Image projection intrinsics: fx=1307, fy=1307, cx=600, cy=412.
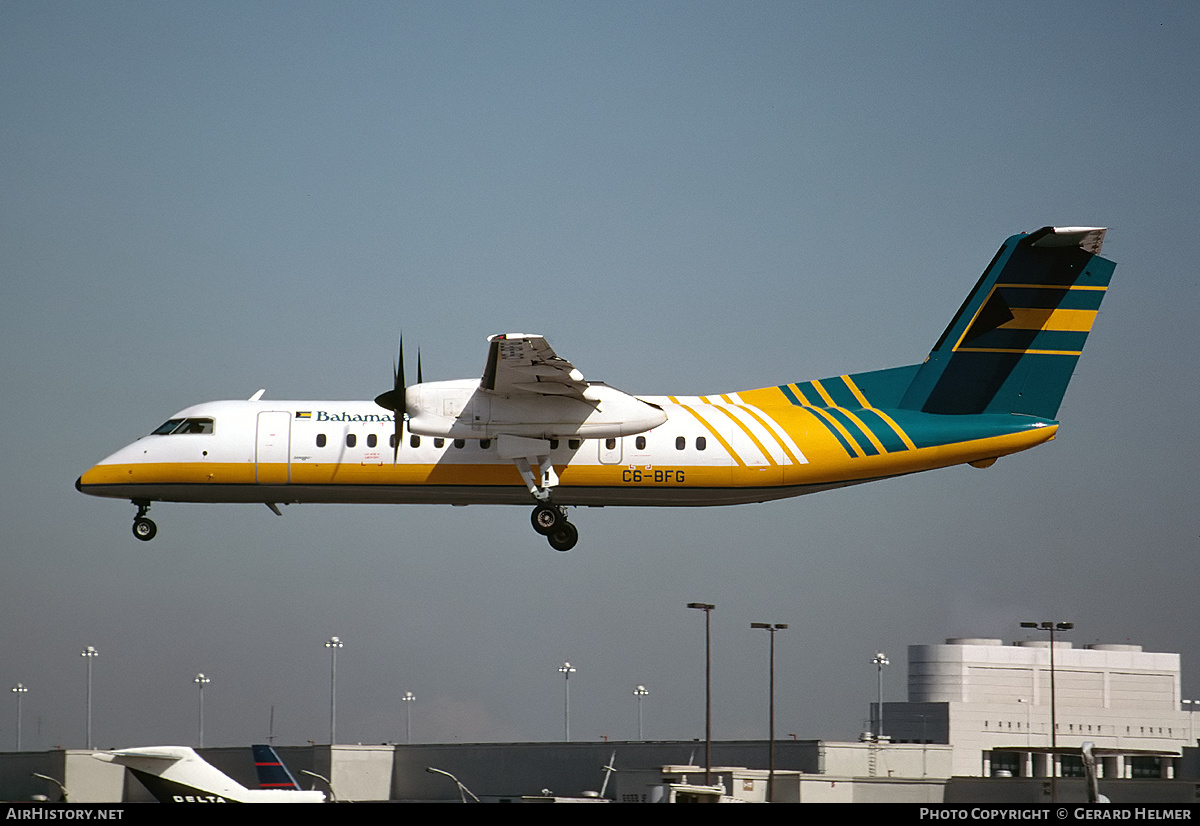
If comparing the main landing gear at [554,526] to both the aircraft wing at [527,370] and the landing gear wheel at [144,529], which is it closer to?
the aircraft wing at [527,370]

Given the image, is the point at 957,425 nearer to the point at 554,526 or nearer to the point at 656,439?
the point at 656,439

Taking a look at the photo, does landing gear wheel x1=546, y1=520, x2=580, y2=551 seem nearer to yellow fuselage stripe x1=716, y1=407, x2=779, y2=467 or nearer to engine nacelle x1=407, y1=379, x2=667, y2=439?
engine nacelle x1=407, y1=379, x2=667, y2=439

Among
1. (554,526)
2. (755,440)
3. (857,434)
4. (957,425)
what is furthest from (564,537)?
(957,425)

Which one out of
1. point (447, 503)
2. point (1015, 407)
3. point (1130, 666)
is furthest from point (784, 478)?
point (1130, 666)

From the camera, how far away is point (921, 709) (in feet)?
236

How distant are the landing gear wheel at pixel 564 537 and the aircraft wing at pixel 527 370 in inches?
109

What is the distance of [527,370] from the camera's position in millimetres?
23047

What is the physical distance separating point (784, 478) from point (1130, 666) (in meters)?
59.3

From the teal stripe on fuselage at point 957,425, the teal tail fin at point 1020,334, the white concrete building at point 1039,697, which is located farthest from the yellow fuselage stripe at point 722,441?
the white concrete building at point 1039,697

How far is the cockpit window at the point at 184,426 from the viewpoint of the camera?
25266 mm

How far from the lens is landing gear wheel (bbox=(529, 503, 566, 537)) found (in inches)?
986

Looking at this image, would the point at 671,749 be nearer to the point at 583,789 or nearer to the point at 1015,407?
the point at 583,789

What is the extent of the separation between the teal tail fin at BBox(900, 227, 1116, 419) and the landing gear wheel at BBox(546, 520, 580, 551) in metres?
6.92

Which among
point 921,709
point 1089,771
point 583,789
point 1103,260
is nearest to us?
point 1089,771
